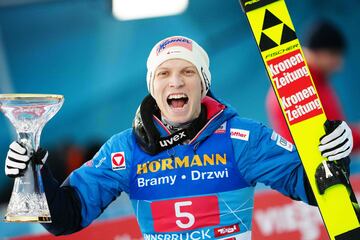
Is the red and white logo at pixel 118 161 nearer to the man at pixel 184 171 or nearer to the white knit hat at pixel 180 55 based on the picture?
the man at pixel 184 171

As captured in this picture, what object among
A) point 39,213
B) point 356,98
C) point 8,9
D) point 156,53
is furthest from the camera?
point 356,98

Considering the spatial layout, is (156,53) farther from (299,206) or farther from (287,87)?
(299,206)

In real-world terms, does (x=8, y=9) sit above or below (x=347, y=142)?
above

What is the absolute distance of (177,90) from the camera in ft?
17.3

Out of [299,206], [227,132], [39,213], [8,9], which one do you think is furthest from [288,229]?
[8,9]

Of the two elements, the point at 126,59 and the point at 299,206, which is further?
the point at 126,59

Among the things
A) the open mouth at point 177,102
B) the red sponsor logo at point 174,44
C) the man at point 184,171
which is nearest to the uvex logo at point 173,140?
the man at point 184,171

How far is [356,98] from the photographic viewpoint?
10891 mm

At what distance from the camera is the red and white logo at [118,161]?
5.34m

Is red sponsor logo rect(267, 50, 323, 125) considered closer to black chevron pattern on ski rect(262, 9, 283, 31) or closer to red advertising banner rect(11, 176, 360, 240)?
black chevron pattern on ski rect(262, 9, 283, 31)

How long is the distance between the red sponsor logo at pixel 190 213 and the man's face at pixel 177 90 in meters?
0.43

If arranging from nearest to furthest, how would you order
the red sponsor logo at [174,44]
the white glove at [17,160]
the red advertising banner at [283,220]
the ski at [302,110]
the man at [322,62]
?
the white glove at [17,160] → the ski at [302,110] → the red sponsor logo at [174,44] → the man at [322,62] → the red advertising banner at [283,220]

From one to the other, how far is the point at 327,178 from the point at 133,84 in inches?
210

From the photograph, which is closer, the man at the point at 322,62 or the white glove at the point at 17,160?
the white glove at the point at 17,160
